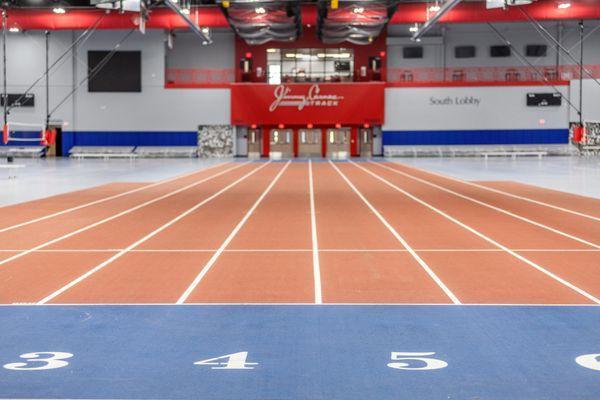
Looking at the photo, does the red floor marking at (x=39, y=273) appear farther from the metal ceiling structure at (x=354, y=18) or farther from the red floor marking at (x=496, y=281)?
the metal ceiling structure at (x=354, y=18)

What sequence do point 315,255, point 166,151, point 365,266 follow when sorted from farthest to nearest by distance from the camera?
point 166,151 → point 315,255 → point 365,266

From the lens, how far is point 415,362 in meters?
5.17

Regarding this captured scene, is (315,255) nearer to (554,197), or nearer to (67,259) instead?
(67,259)

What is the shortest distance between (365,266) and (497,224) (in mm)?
5072

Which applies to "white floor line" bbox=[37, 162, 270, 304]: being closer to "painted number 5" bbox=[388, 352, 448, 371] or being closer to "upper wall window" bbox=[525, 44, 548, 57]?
"painted number 5" bbox=[388, 352, 448, 371]

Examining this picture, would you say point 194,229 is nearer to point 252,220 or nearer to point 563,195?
point 252,220

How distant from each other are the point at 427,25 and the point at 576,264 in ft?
104

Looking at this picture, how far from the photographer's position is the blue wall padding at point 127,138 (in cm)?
4897

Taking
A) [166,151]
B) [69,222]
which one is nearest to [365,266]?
[69,222]

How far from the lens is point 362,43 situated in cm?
4791

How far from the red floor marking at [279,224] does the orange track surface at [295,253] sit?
0.03 m

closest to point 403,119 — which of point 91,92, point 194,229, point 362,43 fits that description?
point 362,43

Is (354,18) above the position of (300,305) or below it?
above

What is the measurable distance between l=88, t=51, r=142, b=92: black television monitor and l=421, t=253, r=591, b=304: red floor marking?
41753 mm
